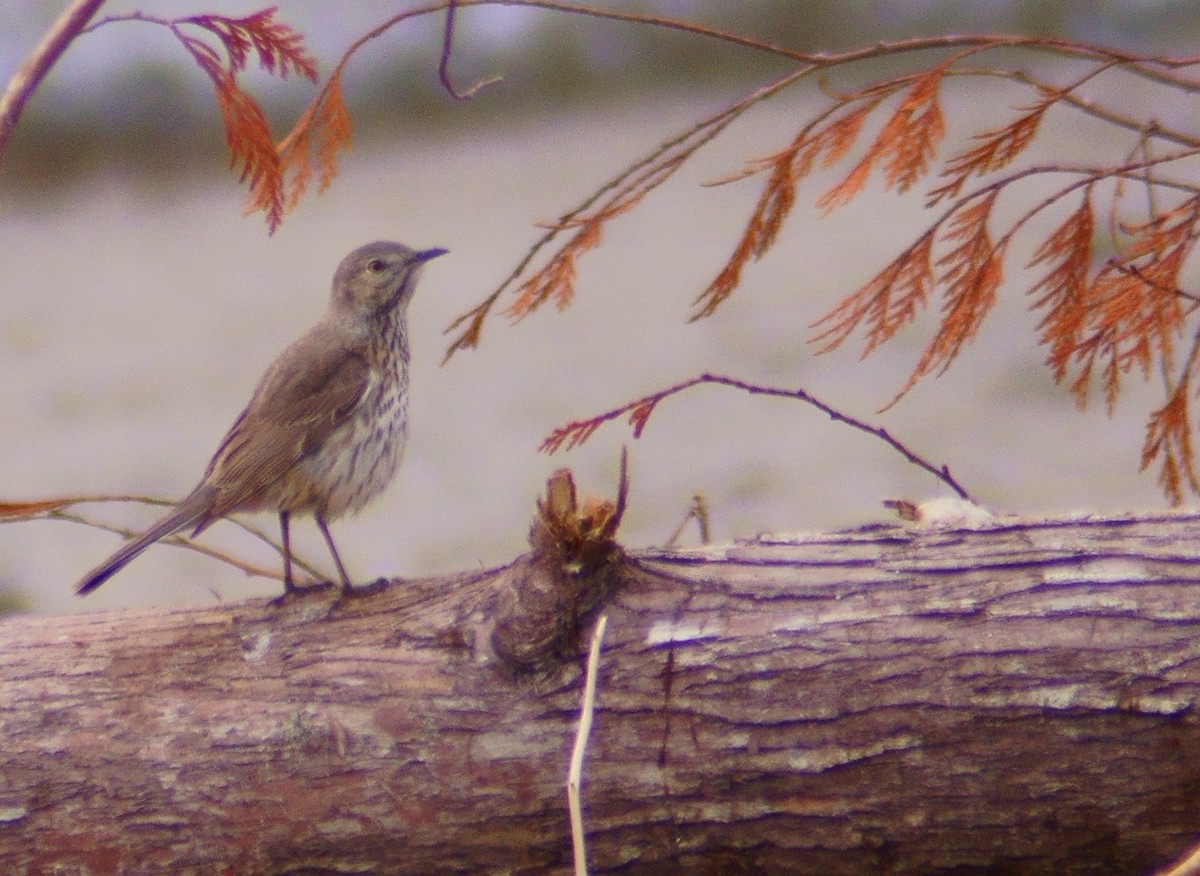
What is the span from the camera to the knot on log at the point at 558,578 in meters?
2.12

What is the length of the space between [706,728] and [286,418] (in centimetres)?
144

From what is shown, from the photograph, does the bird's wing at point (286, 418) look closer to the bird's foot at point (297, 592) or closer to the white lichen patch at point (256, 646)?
the bird's foot at point (297, 592)

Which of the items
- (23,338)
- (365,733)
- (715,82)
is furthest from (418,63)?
(365,733)

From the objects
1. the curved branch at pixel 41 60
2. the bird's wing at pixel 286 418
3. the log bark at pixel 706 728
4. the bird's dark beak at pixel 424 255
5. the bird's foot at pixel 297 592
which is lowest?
the log bark at pixel 706 728

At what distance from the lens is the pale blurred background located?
5.74 m

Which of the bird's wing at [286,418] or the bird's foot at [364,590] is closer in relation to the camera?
the bird's foot at [364,590]

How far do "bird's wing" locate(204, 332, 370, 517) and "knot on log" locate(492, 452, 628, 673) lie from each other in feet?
3.41

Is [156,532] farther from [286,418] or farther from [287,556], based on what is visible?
[286,418]

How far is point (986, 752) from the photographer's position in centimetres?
209

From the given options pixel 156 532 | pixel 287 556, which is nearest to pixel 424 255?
pixel 287 556

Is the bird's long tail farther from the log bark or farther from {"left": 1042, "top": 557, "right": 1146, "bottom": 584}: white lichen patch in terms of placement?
{"left": 1042, "top": 557, "right": 1146, "bottom": 584}: white lichen patch

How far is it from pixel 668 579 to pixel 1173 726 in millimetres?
775

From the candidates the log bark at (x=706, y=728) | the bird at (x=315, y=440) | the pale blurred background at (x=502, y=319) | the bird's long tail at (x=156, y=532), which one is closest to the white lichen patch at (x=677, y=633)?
the log bark at (x=706, y=728)

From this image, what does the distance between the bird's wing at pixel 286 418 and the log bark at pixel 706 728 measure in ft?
2.46
